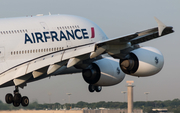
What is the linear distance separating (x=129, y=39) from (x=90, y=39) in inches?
355

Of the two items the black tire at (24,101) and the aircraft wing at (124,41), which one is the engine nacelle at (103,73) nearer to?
the black tire at (24,101)

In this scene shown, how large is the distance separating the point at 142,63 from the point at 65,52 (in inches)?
214

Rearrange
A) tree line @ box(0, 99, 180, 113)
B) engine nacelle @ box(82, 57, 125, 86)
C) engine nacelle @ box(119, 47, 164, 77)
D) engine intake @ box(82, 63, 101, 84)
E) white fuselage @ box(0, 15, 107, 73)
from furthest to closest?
tree line @ box(0, 99, 180, 113)
engine nacelle @ box(82, 57, 125, 86)
engine intake @ box(82, 63, 101, 84)
white fuselage @ box(0, 15, 107, 73)
engine nacelle @ box(119, 47, 164, 77)

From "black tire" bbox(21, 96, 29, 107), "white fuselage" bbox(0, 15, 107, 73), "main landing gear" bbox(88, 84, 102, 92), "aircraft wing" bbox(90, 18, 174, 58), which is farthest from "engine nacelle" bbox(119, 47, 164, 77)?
"main landing gear" bbox(88, 84, 102, 92)

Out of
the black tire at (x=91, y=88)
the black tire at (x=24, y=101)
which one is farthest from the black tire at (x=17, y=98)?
the black tire at (x=91, y=88)

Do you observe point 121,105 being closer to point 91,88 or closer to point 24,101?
point 91,88

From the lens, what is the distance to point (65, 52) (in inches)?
943

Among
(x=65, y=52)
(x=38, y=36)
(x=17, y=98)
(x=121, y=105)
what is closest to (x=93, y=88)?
(x=17, y=98)

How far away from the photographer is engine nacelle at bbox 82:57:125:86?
103 feet

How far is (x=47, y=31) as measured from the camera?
28906 millimetres

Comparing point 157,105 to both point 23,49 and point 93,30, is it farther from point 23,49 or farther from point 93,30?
point 23,49

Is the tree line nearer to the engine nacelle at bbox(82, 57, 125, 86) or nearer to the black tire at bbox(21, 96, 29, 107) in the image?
the engine nacelle at bbox(82, 57, 125, 86)

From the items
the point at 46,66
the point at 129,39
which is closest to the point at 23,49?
the point at 46,66

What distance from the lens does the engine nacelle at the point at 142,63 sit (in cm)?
2684
